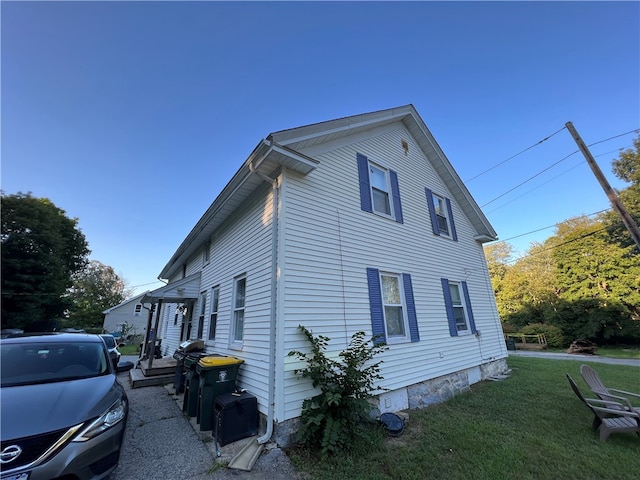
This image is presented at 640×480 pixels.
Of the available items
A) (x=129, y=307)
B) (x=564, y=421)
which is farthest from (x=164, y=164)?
(x=129, y=307)

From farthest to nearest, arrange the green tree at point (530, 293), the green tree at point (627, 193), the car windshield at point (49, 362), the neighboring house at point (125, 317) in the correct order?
the neighboring house at point (125, 317) → the green tree at point (530, 293) → the green tree at point (627, 193) → the car windshield at point (49, 362)

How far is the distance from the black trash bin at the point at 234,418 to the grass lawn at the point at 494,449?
84 centimetres

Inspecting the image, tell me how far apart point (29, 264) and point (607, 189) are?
2903cm

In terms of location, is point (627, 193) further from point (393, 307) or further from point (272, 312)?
point (272, 312)

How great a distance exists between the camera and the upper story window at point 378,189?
6461 millimetres

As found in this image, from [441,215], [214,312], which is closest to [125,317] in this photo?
[214,312]

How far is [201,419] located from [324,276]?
3191 mm

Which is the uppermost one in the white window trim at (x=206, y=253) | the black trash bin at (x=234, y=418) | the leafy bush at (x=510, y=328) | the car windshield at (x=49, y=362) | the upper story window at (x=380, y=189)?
the upper story window at (x=380, y=189)

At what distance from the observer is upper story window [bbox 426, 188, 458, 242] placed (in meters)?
8.35

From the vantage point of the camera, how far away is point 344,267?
535cm

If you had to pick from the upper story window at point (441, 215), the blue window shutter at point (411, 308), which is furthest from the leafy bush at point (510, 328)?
the blue window shutter at point (411, 308)

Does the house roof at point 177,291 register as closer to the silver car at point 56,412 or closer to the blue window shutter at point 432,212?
the silver car at point 56,412

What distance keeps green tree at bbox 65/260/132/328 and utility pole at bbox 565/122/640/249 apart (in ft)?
129

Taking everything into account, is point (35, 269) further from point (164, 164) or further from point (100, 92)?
point (100, 92)
